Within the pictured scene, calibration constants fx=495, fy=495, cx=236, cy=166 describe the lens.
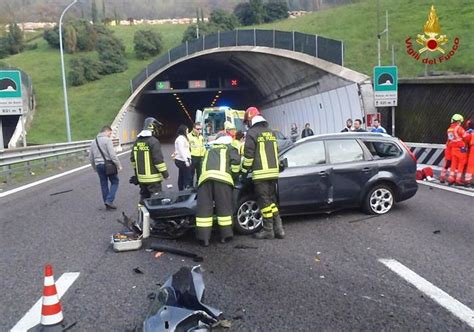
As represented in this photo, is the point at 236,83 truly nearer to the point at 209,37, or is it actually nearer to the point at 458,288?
the point at 209,37

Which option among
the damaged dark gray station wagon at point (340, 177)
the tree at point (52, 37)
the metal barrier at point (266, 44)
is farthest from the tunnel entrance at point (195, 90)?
the damaged dark gray station wagon at point (340, 177)

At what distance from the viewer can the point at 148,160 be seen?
336 inches

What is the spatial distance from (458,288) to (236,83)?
41.6 meters

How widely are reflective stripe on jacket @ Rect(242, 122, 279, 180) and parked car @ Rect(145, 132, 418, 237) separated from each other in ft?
1.55

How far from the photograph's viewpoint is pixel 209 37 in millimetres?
40500

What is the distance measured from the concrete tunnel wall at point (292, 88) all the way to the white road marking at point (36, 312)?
55.6 feet

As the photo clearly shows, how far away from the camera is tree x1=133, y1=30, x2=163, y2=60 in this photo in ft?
236

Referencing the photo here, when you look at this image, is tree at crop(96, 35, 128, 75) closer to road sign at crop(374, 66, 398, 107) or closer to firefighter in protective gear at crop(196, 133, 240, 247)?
road sign at crop(374, 66, 398, 107)

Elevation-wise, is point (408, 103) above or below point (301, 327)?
above

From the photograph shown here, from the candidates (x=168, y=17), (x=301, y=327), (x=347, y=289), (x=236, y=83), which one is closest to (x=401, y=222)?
(x=347, y=289)

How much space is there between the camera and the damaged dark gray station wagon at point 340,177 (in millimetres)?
8172

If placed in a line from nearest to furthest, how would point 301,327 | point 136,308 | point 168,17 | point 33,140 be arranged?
point 301,327, point 136,308, point 33,140, point 168,17

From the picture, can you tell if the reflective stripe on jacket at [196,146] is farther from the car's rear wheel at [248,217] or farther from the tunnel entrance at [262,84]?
the tunnel entrance at [262,84]

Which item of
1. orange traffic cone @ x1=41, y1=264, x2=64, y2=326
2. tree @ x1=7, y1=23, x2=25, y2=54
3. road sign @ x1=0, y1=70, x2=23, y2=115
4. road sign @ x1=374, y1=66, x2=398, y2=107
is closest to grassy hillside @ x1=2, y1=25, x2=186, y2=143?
tree @ x1=7, y1=23, x2=25, y2=54
